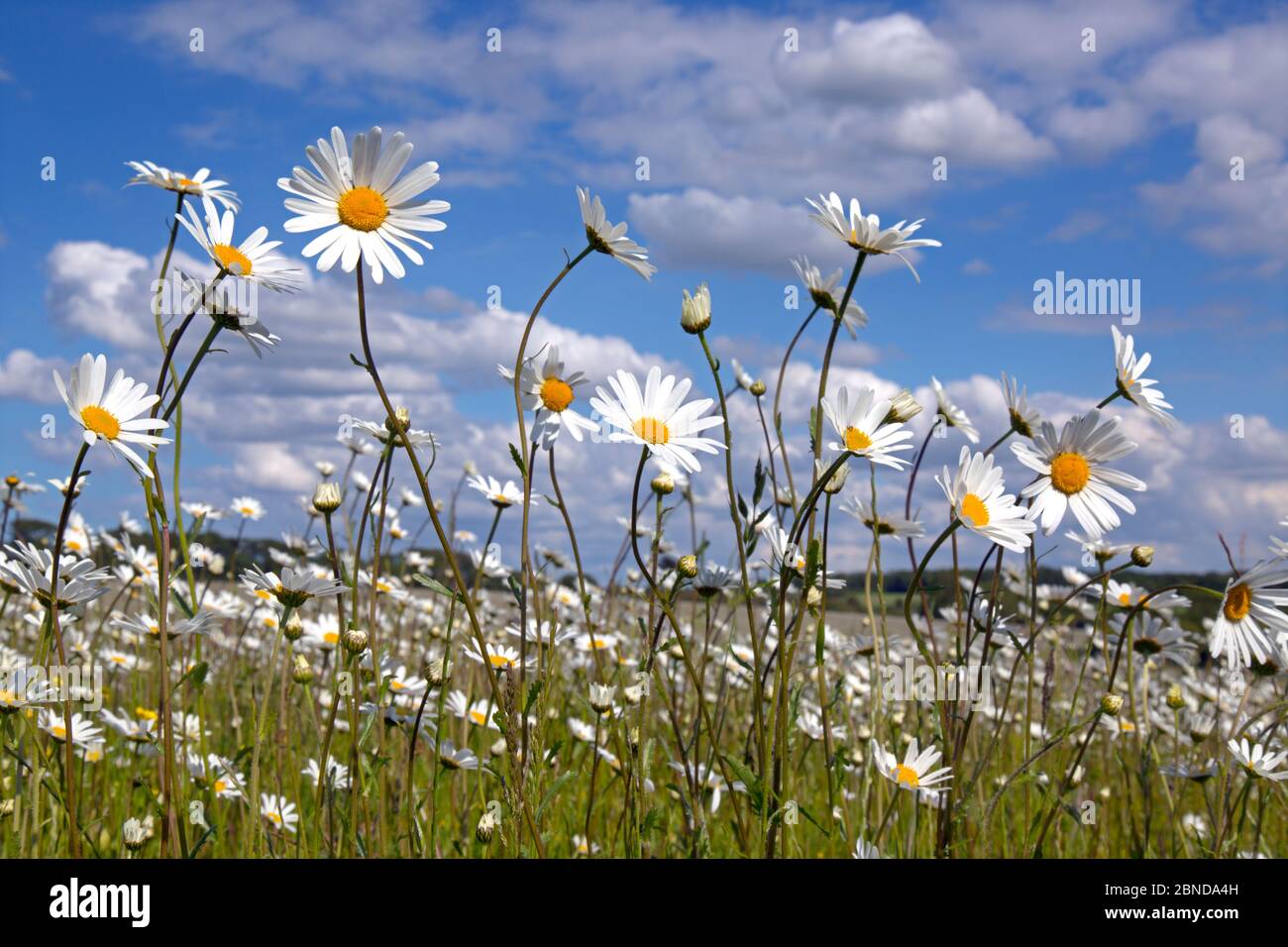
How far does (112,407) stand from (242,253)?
34 centimetres

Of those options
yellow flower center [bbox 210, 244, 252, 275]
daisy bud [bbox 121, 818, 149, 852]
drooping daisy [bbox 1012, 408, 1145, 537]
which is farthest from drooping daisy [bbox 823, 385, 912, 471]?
daisy bud [bbox 121, 818, 149, 852]

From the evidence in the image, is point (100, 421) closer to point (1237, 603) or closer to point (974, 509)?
point (974, 509)

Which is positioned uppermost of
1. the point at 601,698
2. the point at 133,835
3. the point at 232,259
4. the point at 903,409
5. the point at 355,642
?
the point at 232,259

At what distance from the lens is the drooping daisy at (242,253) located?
162 centimetres

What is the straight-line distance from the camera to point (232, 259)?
5.44 ft

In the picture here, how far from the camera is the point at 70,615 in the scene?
212 cm

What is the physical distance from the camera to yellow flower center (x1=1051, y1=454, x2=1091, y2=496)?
1952 mm

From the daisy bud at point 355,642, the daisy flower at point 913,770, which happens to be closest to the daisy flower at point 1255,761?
the daisy flower at point 913,770

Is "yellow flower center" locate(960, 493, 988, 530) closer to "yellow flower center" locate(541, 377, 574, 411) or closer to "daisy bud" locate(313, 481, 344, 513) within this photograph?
"yellow flower center" locate(541, 377, 574, 411)

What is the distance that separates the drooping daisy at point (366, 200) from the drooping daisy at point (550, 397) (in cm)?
38

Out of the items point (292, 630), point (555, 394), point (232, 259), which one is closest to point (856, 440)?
point (555, 394)
